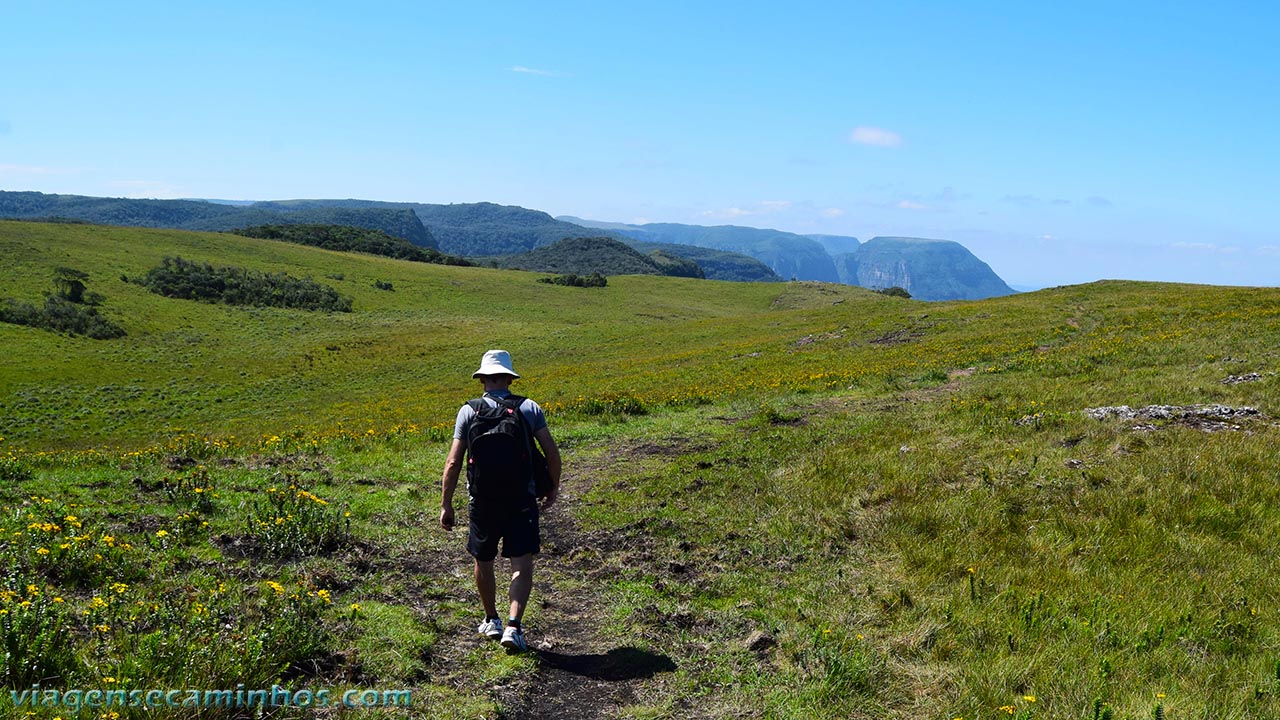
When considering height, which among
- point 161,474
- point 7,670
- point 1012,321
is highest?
point 1012,321

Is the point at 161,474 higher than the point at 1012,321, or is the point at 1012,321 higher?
the point at 1012,321

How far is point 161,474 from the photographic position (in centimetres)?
1089

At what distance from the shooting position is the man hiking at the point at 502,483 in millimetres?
6039

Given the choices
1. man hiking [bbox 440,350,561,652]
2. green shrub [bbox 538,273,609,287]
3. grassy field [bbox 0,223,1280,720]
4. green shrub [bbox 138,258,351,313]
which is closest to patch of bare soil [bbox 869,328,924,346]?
grassy field [bbox 0,223,1280,720]

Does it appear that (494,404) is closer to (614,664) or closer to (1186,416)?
(614,664)

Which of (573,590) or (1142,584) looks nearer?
(1142,584)

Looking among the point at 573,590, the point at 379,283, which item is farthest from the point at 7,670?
the point at 379,283

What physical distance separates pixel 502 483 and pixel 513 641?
1391 mm

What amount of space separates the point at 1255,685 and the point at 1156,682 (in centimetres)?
61

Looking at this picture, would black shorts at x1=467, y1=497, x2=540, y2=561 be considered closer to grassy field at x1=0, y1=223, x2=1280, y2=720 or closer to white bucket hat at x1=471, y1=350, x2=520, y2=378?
grassy field at x1=0, y1=223, x2=1280, y2=720

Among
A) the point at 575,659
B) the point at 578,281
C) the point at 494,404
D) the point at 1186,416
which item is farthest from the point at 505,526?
the point at 578,281

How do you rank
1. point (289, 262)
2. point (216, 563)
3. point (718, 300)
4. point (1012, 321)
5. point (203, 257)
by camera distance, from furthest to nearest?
point (718, 300) → point (289, 262) → point (203, 257) → point (1012, 321) → point (216, 563)

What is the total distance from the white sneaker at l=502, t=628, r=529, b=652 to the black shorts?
66 cm

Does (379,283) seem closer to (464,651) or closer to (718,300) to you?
(718,300)
